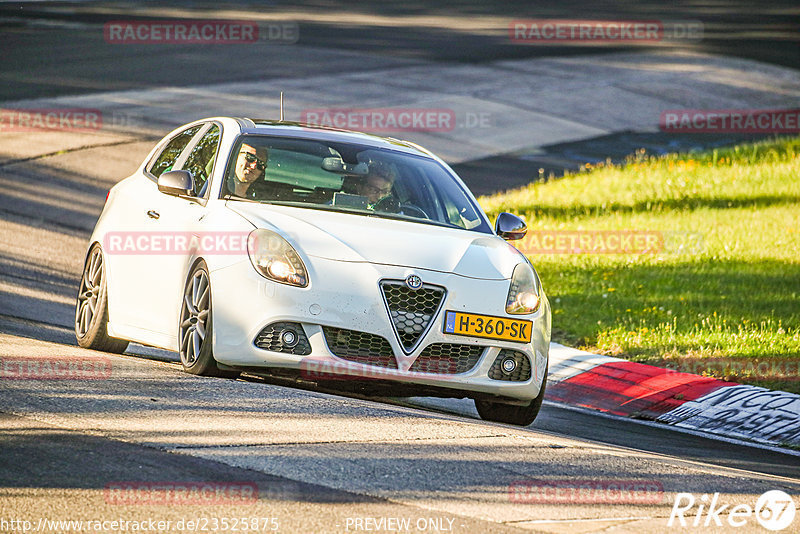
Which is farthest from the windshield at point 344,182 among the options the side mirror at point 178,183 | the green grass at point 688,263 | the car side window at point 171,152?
the green grass at point 688,263

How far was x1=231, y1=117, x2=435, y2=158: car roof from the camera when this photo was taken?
8.72m

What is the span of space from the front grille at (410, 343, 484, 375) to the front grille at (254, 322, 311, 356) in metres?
0.62

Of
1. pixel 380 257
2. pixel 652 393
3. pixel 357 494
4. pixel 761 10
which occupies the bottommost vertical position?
pixel 652 393

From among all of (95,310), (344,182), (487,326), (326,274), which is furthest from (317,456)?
(95,310)

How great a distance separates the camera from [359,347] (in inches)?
286

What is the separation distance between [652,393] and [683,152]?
1510 cm

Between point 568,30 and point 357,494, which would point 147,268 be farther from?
point 568,30

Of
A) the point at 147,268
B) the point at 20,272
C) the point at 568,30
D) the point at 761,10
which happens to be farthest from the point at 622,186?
the point at 761,10

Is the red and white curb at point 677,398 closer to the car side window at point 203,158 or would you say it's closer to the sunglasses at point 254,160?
the sunglasses at point 254,160

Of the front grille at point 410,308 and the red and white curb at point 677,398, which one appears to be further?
the red and white curb at point 677,398

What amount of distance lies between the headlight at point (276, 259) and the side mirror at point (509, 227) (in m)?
1.72

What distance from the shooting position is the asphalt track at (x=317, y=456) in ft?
17.2

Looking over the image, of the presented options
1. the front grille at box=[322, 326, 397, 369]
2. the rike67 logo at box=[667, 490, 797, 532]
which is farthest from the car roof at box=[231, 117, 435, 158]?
the rike67 logo at box=[667, 490, 797, 532]

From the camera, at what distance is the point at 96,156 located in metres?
20.2
